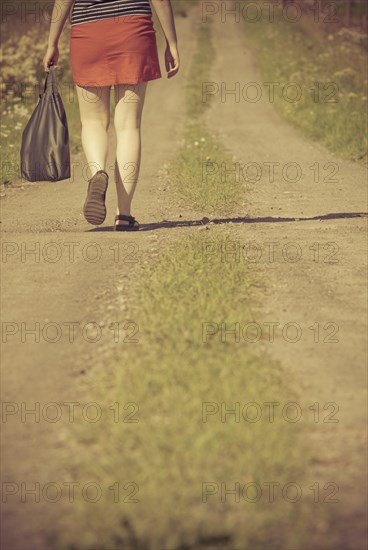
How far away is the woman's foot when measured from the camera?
591cm

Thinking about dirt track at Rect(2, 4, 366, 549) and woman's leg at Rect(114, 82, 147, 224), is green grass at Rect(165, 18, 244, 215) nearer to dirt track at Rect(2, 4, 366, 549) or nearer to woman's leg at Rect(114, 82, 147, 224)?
dirt track at Rect(2, 4, 366, 549)

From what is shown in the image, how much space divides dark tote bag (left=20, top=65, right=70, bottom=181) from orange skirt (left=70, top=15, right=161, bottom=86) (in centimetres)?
28

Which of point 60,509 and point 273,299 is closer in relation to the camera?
point 60,509

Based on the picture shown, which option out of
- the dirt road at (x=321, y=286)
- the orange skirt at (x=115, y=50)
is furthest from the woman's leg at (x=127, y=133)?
the dirt road at (x=321, y=286)

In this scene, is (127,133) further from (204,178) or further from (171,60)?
(204,178)

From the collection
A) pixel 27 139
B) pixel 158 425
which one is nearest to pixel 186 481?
pixel 158 425

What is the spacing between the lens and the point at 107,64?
19.6 ft

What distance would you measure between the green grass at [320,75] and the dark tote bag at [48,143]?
6.63m

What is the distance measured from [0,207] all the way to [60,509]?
223 inches

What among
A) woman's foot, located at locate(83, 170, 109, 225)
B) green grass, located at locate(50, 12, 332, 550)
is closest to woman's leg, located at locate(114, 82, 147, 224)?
woman's foot, located at locate(83, 170, 109, 225)

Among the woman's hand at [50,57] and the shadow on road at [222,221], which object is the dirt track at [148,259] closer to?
the shadow on road at [222,221]

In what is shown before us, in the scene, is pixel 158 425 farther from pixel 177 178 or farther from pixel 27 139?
pixel 177 178

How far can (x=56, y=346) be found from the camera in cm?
397

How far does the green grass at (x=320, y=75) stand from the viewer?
44.9 feet
